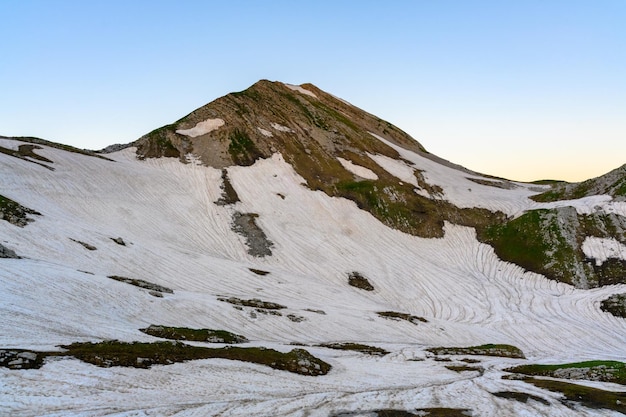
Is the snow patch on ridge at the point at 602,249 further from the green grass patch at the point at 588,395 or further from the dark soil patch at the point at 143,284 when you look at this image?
the dark soil patch at the point at 143,284

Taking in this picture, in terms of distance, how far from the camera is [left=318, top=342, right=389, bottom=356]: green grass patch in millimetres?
44619

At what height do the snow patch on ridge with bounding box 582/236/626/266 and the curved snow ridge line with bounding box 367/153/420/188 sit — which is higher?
the curved snow ridge line with bounding box 367/153/420/188

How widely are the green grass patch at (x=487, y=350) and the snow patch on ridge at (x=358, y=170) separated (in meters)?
64.3

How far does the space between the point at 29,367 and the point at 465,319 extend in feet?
190

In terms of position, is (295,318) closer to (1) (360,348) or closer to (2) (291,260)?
(1) (360,348)

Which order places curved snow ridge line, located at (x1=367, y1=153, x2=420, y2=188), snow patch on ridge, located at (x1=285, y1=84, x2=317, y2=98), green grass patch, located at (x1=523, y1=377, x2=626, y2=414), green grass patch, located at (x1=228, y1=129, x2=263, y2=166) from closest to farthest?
1. green grass patch, located at (x1=523, y1=377, x2=626, y2=414)
2. green grass patch, located at (x1=228, y1=129, x2=263, y2=166)
3. curved snow ridge line, located at (x1=367, y1=153, x2=420, y2=188)
4. snow patch on ridge, located at (x1=285, y1=84, x2=317, y2=98)

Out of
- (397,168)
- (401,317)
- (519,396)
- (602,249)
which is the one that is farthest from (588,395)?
(397,168)

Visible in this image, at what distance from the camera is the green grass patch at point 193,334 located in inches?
1475

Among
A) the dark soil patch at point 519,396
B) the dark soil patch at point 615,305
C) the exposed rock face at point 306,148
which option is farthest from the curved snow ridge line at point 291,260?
the dark soil patch at point 519,396

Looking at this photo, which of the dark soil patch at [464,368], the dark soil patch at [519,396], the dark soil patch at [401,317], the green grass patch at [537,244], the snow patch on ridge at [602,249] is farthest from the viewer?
the green grass patch at [537,244]

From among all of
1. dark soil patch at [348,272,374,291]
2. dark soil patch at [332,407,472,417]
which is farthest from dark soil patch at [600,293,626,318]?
dark soil patch at [332,407,472,417]

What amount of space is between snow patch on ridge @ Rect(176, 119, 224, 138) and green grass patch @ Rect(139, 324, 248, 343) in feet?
271

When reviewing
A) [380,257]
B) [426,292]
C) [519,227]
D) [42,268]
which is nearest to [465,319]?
[426,292]

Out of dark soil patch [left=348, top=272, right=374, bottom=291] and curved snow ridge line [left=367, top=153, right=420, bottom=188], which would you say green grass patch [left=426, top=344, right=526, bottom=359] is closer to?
dark soil patch [left=348, top=272, right=374, bottom=291]
